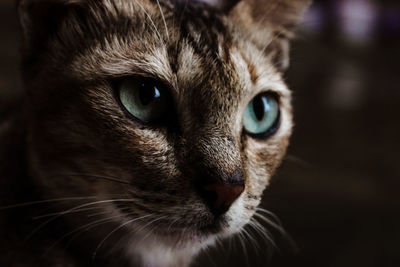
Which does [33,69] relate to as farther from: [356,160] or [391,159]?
[391,159]

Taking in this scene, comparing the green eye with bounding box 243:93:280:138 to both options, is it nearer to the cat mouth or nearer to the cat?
the cat

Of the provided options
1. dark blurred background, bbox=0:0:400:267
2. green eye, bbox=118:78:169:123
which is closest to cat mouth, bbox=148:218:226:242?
green eye, bbox=118:78:169:123

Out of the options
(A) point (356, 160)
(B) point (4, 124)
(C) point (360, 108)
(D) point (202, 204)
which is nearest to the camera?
(D) point (202, 204)

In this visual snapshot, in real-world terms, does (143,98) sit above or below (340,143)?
below

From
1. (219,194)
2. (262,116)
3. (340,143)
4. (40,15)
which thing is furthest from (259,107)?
(340,143)

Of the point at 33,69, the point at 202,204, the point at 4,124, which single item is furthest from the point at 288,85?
the point at 4,124

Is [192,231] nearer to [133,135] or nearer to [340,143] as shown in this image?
[133,135]
